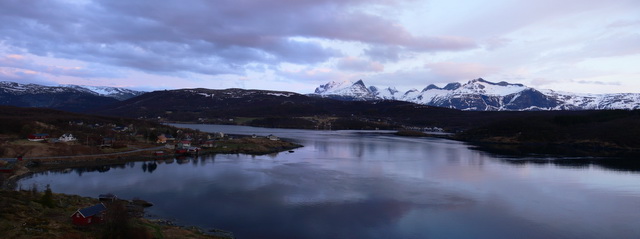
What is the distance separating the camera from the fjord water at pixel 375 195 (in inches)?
744

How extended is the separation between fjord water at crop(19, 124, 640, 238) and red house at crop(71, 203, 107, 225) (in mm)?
3474

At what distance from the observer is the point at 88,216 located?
15.9m

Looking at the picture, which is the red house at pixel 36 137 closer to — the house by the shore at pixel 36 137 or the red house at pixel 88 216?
the house by the shore at pixel 36 137

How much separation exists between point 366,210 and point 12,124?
4468 cm

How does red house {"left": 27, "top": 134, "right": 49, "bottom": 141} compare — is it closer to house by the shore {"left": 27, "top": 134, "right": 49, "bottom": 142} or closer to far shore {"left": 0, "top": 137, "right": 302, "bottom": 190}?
house by the shore {"left": 27, "top": 134, "right": 49, "bottom": 142}

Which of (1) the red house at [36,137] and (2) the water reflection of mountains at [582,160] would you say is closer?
(1) the red house at [36,137]

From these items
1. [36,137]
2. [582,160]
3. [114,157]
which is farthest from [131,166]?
[582,160]

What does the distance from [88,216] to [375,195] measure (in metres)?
16.1

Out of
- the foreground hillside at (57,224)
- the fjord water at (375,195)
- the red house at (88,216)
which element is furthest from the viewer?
the fjord water at (375,195)

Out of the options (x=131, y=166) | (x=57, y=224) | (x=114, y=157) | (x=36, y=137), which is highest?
(x=36, y=137)

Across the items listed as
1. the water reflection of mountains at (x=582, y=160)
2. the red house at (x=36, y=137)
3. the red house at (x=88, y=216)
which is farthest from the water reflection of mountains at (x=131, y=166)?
the water reflection of mountains at (x=582, y=160)

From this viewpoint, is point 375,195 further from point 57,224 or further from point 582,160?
point 582,160

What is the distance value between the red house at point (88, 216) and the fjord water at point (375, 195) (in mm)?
3474

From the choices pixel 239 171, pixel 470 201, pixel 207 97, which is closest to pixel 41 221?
pixel 239 171
